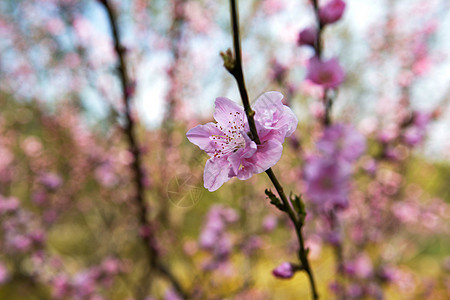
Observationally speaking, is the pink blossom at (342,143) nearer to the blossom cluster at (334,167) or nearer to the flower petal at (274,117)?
the blossom cluster at (334,167)

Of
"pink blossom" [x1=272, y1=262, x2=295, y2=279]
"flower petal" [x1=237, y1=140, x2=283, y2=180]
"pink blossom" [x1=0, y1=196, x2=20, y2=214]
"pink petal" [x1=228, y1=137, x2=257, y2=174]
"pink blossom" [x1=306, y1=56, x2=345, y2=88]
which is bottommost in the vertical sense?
"pink blossom" [x1=272, y1=262, x2=295, y2=279]

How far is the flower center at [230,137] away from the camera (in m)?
0.67

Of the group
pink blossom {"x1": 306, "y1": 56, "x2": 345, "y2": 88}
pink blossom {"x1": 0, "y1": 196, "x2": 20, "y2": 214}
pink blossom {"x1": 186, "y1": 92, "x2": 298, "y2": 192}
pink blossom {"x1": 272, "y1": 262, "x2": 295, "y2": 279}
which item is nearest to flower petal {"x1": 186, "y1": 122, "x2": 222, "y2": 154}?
pink blossom {"x1": 186, "y1": 92, "x2": 298, "y2": 192}

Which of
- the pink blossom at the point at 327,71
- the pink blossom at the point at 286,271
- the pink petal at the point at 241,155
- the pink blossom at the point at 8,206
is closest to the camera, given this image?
the pink petal at the point at 241,155

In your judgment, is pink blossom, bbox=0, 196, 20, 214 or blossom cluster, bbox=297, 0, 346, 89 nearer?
blossom cluster, bbox=297, 0, 346, 89

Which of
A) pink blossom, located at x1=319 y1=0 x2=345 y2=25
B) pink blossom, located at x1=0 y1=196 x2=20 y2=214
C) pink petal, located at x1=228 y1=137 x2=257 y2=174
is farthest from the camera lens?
pink blossom, located at x1=0 y1=196 x2=20 y2=214

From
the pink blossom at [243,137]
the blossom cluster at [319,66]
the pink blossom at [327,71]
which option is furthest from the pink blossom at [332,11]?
the pink blossom at [243,137]

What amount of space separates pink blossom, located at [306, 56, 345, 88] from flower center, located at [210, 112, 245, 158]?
2.70ft

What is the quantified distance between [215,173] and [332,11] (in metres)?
1.04

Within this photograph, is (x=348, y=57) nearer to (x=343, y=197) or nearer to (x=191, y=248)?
(x=191, y=248)

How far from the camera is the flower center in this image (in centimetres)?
67

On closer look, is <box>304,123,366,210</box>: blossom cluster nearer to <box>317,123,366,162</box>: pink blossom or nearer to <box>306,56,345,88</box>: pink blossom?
<box>317,123,366,162</box>: pink blossom

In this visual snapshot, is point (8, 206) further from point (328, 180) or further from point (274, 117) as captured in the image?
point (274, 117)

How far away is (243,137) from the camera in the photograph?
1.97 feet
